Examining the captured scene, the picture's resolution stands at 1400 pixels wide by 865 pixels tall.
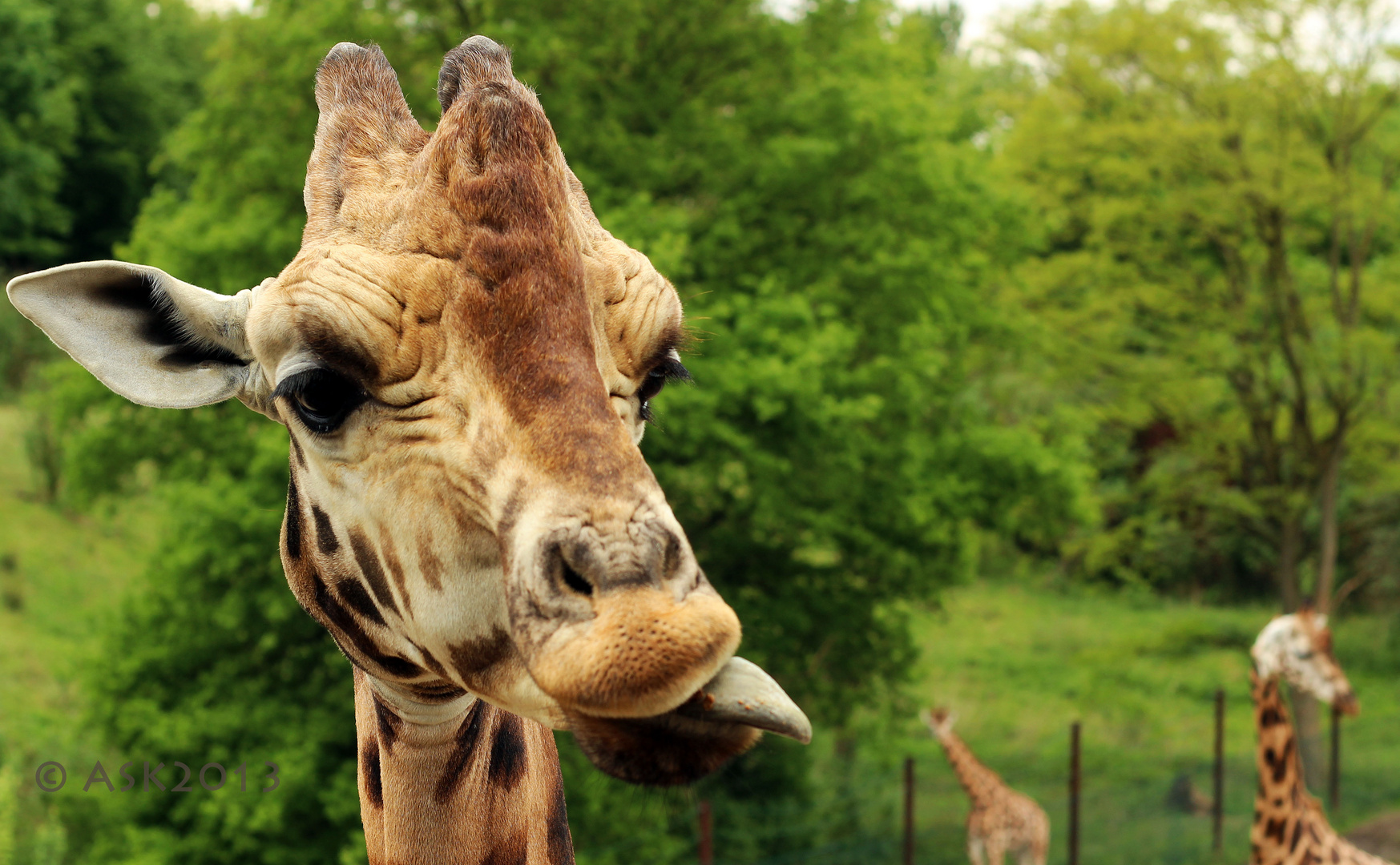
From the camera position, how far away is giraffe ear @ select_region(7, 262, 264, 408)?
1956mm

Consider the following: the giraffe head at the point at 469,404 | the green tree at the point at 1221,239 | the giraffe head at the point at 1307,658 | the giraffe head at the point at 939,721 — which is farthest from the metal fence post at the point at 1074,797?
the giraffe head at the point at 469,404

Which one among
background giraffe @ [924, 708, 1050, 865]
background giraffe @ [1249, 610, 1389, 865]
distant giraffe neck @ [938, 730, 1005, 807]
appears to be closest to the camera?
background giraffe @ [1249, 610, 1389, 865]

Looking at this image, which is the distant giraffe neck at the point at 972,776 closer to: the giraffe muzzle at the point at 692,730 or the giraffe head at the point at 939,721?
Result: the giraffe head at the point at 939,721

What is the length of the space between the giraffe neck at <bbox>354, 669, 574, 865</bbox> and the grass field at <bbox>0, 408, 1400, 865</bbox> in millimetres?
7701

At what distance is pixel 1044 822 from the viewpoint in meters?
12.2

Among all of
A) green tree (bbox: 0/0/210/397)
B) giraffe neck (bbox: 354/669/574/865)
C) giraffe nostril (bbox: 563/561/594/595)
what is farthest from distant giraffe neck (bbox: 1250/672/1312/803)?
green tree (bbox: 0/0/210/397)

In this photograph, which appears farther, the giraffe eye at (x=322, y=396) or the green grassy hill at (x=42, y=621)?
the green grassy hill at (x=42, y=621)

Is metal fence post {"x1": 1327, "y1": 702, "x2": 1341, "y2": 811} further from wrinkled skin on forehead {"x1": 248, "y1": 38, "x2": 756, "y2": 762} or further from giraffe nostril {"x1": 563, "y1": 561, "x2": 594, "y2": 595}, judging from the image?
giraffe nostril {"x1": 563, "y1": 561, "x2": 594, "y2": 595}

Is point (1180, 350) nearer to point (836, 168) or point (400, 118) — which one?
point (836, 168)

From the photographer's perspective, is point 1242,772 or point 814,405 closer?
point 814,405

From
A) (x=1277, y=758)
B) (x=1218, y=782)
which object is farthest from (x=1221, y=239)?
(x=1277, y=758)

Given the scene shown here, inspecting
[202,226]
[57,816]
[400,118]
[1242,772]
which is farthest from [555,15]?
[1242,772]

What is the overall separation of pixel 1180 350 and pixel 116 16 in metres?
28.1

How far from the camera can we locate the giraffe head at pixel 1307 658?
32.2ft
